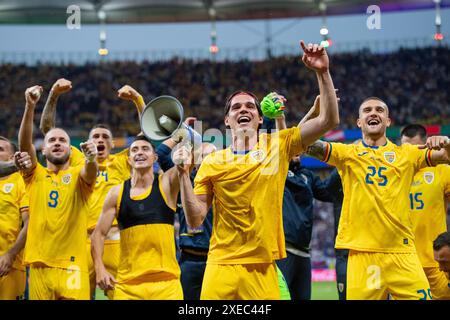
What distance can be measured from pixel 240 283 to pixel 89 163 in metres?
2.25

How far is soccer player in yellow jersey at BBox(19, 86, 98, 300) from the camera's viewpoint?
694cm

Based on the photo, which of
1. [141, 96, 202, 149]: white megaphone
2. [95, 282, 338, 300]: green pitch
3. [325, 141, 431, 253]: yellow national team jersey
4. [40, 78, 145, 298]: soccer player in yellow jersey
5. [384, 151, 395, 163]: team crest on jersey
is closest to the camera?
[141, 96, 202, 149]: white megaphone

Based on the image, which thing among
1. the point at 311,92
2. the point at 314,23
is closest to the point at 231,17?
A: the point at 311,92

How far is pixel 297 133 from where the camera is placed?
5410 mm

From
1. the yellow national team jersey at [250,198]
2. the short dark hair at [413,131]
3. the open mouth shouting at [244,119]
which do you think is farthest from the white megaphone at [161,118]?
the short dark hair at [413,131]

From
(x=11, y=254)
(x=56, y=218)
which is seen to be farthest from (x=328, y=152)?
(x=11, y=254)

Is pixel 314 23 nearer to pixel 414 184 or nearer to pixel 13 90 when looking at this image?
pixel 13 90

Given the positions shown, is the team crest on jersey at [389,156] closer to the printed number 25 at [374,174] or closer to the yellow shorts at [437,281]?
the printed number 25 at [374,174]

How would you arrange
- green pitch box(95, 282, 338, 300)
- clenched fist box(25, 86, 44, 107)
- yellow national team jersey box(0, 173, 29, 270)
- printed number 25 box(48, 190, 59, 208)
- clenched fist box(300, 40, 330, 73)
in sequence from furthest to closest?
green pitch box(95, 282, 338, 300), yellow national team jersey box(0, 173, 29, 270), printed number 25 box(48, 190, 59, 208), clenched fist box(25, 86, 44, 107), clenched fist box(300, 40, 330, 73)

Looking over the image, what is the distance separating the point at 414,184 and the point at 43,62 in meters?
29.4

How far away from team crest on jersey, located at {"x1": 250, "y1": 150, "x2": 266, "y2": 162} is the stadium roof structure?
24266mm

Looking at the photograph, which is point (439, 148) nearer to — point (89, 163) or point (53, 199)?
point (89, 163)

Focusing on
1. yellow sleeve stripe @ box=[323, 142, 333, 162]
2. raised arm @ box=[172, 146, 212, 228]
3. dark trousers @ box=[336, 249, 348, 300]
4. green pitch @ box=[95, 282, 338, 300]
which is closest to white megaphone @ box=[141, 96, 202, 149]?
raised arm @ box=[172, 146, 212, 228]

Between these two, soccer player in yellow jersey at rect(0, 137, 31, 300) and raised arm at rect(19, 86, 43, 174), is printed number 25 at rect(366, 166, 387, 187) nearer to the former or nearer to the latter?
raised arm at rect(19, 86, 43, 174)
